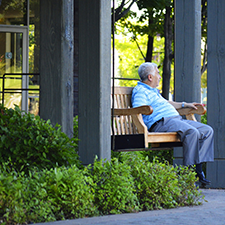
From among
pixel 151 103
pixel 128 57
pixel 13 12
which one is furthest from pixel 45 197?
pixel 128 57

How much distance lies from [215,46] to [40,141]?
2955 millimetres

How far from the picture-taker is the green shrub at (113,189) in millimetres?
3912

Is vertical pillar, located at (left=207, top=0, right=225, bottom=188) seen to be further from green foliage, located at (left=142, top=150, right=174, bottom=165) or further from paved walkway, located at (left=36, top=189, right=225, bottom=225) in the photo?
A: paved walkway, located at (left=36, top=189, right=225, bottom=225)

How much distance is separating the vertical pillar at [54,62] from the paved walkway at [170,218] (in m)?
1.30

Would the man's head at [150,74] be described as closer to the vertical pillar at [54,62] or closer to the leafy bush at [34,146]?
the vertical pillar at [54,62]

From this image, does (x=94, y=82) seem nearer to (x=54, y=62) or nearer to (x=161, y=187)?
(x=54, y=62)

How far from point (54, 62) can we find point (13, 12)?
7.18 meters

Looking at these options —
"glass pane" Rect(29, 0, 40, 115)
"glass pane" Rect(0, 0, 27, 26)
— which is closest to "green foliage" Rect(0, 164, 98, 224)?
"glass pane" Rect(29, 0, 40, 115)

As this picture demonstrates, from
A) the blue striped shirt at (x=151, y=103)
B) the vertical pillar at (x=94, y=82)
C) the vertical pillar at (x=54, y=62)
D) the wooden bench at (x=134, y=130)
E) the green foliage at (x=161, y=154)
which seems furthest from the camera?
the green foliage at (x=161, y=154)

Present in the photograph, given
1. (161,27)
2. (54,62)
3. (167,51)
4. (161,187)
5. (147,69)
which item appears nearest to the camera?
(161,187)

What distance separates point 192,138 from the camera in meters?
5.20

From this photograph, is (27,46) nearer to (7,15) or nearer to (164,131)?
(7,15)

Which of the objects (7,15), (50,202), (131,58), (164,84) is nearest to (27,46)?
(7,15)

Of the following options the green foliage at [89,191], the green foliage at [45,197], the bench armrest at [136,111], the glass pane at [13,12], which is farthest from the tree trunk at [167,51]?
the green foliage at [45,197]
